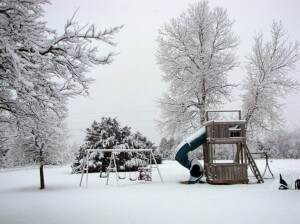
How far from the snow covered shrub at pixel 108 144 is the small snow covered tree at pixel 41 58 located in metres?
27.7

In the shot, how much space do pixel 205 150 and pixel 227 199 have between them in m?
8.14

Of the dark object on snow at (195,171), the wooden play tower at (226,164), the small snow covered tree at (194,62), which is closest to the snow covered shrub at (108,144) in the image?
the small snow covered tree at (194,62)

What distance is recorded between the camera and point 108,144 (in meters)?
37.2

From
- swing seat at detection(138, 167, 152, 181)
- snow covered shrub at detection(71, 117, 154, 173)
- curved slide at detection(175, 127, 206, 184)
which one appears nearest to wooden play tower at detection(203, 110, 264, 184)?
curved slide at detection(175, 127, 206, 184)

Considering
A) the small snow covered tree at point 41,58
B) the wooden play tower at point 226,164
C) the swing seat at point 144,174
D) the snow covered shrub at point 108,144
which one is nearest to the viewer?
the small snow covered tree at point 41,58

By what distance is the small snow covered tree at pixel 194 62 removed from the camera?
22172 mm

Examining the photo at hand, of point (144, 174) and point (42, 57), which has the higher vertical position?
point (42, 57)

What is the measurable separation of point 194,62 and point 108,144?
1823 cm

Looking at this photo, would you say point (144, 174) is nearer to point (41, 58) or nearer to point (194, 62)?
point (194, 62)

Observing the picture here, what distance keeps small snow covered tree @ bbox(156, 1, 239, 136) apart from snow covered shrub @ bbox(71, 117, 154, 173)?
47.1ft

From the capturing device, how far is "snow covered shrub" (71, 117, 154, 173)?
36.1 metres

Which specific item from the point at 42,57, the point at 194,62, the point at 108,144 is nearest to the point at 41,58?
the point at 42,57

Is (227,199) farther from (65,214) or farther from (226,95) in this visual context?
(226,95)

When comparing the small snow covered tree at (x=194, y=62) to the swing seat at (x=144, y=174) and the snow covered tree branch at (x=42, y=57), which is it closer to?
the swing seat at (x=144, y=174)
